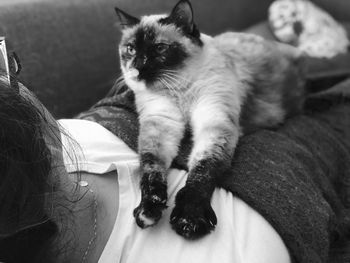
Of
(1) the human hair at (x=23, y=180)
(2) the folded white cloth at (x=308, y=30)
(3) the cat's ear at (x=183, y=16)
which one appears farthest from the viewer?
(2) the folded white cloth at (x=308, y=30)

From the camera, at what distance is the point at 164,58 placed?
1.18 meters

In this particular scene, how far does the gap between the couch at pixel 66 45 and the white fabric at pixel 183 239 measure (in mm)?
612

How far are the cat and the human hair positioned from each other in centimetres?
24

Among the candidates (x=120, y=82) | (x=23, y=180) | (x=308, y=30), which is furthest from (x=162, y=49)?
(x=308, y=30)

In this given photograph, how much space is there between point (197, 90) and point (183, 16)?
0.23m

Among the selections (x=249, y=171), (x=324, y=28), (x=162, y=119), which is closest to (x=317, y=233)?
(x=249, y=171)

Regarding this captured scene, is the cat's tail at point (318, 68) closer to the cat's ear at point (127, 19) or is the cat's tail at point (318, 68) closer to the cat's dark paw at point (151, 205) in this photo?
the cat's ear at point (127, 19)

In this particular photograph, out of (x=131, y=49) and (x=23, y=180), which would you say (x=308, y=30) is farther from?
(x=23, y=180)

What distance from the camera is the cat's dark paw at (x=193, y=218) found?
0.72 metres

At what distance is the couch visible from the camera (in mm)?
1370

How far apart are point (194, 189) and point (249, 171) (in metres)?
0.14

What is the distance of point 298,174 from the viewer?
906mm

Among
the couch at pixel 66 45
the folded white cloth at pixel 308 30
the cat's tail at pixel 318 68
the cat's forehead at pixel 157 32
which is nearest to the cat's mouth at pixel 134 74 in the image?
the cat's forehead at pixel 157 32

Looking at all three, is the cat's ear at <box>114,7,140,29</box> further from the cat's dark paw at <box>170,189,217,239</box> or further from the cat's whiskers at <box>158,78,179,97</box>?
the cat's dark paw at <box>170,189,217,239</box>
